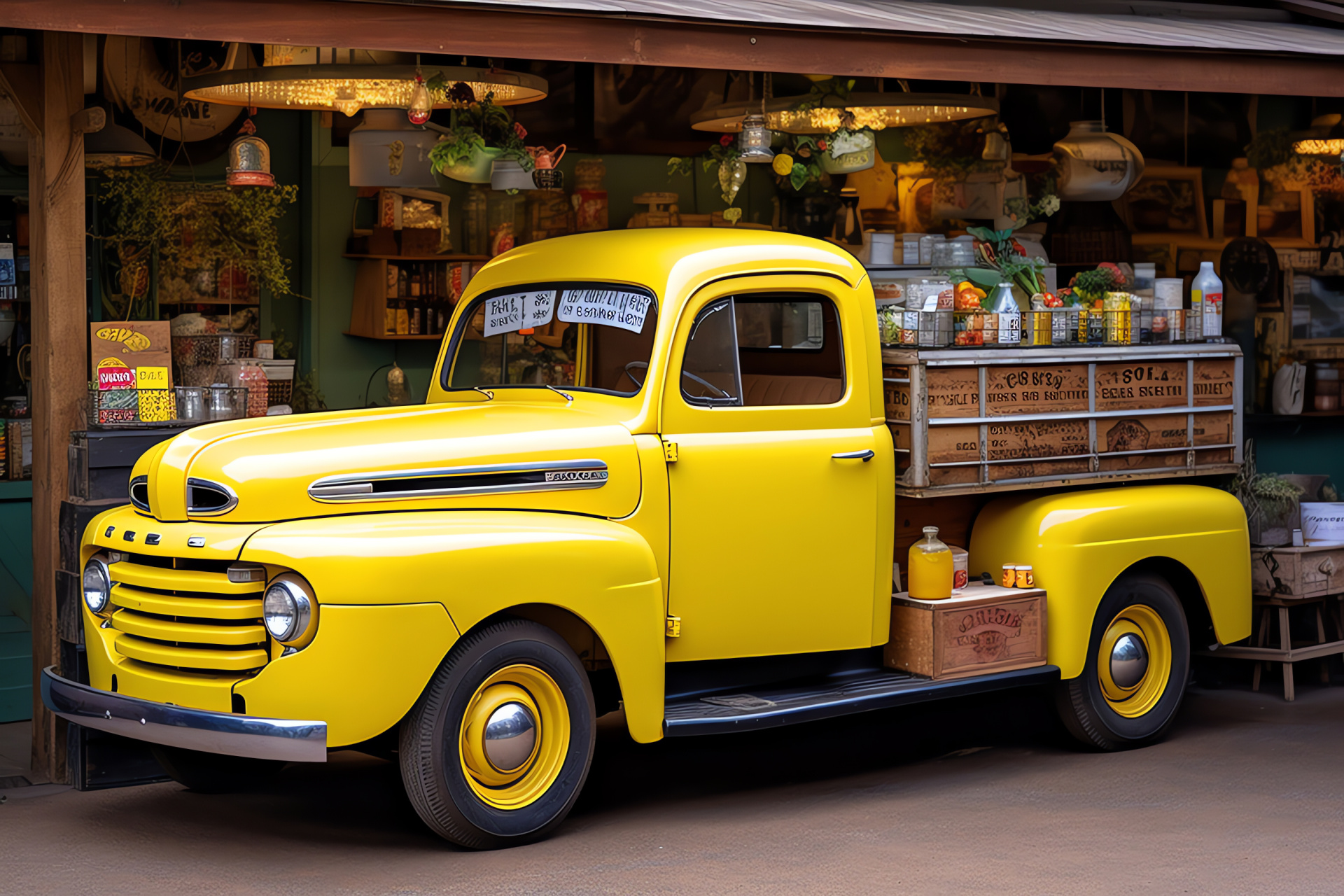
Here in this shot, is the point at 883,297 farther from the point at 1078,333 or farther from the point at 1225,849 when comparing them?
the point at 1225,849

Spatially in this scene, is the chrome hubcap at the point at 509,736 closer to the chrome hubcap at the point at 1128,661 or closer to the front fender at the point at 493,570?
the front fender at the point at 493,570

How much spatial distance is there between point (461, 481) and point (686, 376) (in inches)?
37.3

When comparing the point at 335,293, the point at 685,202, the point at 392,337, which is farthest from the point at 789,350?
the point at 685,202

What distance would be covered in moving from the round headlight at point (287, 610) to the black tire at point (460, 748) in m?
0.45

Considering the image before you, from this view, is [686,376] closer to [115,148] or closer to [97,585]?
[97,585]

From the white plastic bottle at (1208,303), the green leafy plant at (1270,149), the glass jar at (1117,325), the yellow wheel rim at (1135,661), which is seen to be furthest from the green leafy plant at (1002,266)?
the green leafy plant at (1270,149)

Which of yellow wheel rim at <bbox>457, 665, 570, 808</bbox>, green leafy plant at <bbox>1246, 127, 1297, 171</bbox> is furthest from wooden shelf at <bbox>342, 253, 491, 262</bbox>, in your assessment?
green leafy plant at <bbox>1246, 127, 1297, 171</bbox>

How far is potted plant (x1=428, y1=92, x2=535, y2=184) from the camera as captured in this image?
701 cm

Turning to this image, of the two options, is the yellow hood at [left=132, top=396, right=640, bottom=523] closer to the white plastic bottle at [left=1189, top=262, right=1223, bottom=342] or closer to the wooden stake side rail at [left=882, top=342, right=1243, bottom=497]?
the wooden stake side rail at [left=882, top=342, right=1243, bottom=497]

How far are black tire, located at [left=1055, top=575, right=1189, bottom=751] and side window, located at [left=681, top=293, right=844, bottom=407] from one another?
159 cm

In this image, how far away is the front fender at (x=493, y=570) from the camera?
4.79 m

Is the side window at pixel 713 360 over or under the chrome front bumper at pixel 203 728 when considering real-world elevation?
over

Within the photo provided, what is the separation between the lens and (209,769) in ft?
19.3

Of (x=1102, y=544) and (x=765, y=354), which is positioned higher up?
(x=765, y=354)
